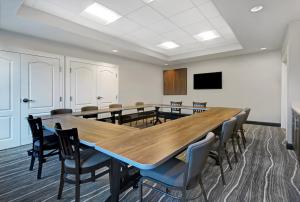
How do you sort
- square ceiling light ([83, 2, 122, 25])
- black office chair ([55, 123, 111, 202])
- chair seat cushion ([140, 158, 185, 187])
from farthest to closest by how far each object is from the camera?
1. square ceiling light ([83, 2, 122, 25])
2. black office chair ([55, 123, 111, 202])
3. chair seat cushion ([140, 158, 185, 187])

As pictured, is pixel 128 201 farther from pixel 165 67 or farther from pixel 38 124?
pixel 165 67

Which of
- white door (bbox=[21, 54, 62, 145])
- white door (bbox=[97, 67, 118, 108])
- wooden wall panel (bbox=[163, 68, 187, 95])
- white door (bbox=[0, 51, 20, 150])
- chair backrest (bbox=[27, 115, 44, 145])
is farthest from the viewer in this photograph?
wooden wall panel (bbox=[163, 68, 187, 95])

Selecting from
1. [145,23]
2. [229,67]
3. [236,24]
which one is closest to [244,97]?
[229,67]

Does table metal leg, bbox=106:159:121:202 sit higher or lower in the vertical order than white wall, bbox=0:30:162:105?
lower

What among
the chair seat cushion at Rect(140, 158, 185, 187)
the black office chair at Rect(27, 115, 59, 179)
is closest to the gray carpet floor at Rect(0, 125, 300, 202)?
the black office chair at Rect(27, 115, 59, 179)

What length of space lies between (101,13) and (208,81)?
500cm

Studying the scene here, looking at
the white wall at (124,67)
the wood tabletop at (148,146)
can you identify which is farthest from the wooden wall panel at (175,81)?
the wood tabletop at (148,146)

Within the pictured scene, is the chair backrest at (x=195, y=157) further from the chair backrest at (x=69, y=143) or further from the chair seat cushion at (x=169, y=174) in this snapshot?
the chair backrest at (x=69, y=143)

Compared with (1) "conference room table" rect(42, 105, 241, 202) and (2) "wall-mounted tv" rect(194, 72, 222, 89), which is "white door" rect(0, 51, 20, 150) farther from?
(2) "wall-mounted tv" rect(194, 72, 222, 89)

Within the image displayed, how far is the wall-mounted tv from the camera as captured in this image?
6367mm

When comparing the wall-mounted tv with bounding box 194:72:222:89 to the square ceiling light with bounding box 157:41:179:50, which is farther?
the wall-mounted tv with bounding box 194:72:222:89

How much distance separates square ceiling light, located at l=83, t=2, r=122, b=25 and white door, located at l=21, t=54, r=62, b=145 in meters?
1.59

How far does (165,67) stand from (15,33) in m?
6.05

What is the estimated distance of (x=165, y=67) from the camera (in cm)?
816
